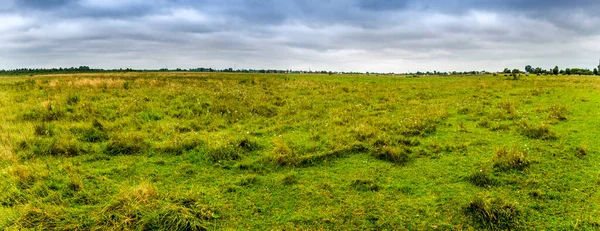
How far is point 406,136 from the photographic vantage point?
35.8 feet

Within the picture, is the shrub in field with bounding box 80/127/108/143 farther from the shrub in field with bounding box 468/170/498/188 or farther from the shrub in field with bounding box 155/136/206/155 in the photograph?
the shrub in field with bounding box 468/170/498/188

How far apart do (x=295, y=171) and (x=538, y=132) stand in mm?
8781

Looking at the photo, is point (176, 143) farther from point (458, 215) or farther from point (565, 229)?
point (565, 229)

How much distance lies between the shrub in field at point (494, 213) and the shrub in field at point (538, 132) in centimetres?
601

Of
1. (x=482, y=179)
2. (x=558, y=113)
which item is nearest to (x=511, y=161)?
(x=482, y=179)

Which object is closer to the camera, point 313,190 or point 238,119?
point 313,190

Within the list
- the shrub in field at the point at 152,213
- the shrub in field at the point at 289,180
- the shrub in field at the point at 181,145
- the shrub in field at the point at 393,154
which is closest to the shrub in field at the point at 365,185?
the shrub in field at the point at 289,180

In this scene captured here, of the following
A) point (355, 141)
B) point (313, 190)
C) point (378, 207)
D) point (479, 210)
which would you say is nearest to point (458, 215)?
point (479, 210)

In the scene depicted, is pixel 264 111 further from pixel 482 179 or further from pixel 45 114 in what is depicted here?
pixel 482 179

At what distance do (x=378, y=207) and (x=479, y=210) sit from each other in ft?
6.11

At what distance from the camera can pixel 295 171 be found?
26.3ft

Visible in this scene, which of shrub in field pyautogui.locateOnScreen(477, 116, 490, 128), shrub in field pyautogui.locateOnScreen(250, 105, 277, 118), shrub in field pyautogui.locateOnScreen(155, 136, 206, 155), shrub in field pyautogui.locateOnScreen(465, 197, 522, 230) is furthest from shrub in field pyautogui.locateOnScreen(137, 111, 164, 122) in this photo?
shrub in field pyautogui.locateOnScreen(477, 116, 490, 128)

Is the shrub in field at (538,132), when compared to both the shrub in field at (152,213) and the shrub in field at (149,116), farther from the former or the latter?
the shrub in field at (149,116)

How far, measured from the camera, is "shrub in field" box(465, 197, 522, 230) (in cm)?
552
